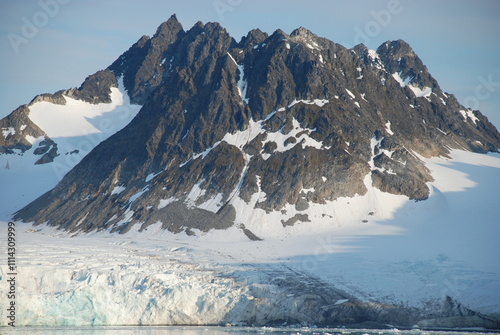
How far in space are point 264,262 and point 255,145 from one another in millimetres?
47347

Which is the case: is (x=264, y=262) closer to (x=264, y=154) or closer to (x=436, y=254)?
(x=436, y=254)

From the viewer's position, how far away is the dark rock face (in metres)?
139

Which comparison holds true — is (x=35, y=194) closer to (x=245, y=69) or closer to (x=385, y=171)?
(x=245, y=69)

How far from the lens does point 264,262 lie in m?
108

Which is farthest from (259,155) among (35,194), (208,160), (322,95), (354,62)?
(35,194)

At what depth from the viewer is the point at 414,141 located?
16500cm

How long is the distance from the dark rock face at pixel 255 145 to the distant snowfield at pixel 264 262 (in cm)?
609

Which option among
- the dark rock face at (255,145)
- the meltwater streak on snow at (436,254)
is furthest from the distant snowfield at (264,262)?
the dark rock face at (255,145)

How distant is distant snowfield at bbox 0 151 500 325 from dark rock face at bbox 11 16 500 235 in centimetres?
609

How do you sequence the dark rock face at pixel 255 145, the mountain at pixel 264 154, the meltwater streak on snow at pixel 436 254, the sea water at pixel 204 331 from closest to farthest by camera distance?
the sea water at pixel 204 331 → the meltwater streak on snow at pixel 436 254 → the mountain at pixel 264 154 → the dark rock face at pixel 255 145

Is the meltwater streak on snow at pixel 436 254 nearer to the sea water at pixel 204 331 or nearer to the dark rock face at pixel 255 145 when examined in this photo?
the dark rock face at pixel 255 145

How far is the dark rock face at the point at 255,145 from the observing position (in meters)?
139

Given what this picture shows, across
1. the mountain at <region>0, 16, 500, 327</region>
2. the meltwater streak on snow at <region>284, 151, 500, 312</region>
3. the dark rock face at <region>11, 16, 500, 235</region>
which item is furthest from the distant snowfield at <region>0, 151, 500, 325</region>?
the dark rock face at <region>11, 16, 500, 235</region>

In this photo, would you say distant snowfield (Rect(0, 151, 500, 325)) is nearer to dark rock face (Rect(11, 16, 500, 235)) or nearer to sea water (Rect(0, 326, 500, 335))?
sea water (Rect(0, 326, 500, 335))
